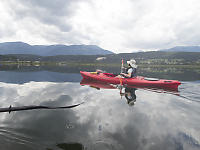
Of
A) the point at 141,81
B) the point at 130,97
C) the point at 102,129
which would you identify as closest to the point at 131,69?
the point at 141,81

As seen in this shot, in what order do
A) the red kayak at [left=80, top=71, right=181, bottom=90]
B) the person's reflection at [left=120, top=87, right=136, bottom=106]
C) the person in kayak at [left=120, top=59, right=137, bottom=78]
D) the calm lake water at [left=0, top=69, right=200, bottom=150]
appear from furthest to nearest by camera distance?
the person in kayak at [left=120, top=59, right=137, bottom=78]
the red kayak at [left=80, top=71, right=181, bottom=90]
the person's reflection at [left=120, top=87, right=136, bottom=106]
the calm lake water at [left=0, top=69, right=200, bottom=150]

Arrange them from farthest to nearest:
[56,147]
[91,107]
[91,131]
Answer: [91,107] → [91,131] → [56,147]

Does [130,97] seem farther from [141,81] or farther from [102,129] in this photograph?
[102,129]

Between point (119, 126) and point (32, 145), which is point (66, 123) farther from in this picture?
point (119, 126)

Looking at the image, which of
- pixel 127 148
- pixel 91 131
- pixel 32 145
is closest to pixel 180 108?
pixel 127 148

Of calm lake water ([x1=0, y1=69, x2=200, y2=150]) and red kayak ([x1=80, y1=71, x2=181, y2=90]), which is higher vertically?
red kayak ([x1=80, y1=71, x2=181, y2=90])

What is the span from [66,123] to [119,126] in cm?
268

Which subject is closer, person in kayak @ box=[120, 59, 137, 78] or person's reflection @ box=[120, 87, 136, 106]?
person's reflection @ box=[120, 87, 136, 106]

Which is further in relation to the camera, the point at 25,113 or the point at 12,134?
the point at 25,113

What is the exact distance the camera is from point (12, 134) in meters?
4.65

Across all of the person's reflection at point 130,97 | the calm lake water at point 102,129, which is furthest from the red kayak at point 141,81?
the calm lake water at point 102,129

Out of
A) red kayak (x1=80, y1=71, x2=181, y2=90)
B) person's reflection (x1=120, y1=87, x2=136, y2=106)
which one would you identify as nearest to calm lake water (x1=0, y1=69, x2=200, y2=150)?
person's reflection (x1=120, y1=87, x2=136, y2=106)

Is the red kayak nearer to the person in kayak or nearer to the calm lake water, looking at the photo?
the person in kayak

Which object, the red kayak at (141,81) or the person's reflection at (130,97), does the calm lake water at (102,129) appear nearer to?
the person's reflection at (130,97)
